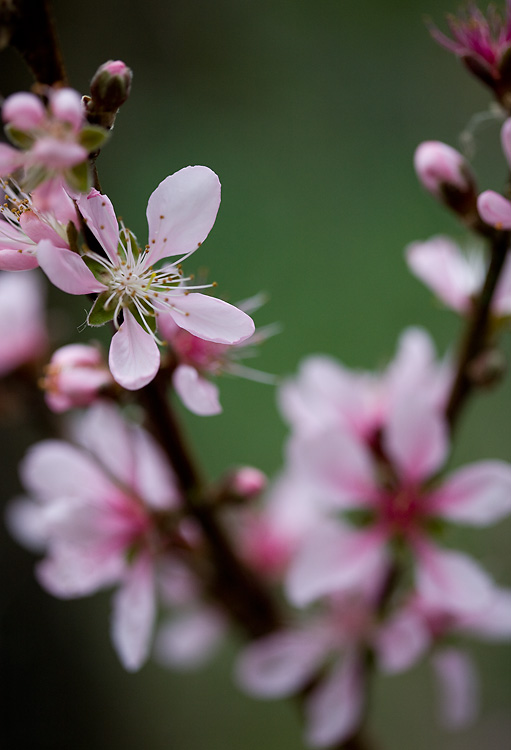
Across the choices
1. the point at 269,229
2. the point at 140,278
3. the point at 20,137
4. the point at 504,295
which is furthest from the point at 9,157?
the point at 269,229

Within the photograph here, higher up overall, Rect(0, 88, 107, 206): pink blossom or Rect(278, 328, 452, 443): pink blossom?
Rect(0, 88, 107, 206): pink blossom

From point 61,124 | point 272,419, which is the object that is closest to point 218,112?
point 272,419

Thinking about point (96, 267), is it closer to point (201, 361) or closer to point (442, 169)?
point (201, 361)

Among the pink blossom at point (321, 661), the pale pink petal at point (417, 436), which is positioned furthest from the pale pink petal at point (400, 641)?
the pale pink petal at point (417, 436)

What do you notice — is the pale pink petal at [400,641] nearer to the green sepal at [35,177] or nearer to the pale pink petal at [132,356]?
the pale pink petal at [132,356]

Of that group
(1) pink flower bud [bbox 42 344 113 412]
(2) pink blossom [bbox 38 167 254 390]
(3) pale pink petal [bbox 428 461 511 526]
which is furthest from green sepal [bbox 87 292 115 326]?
(3) pale pink petal [bbox 428 461 511 526]

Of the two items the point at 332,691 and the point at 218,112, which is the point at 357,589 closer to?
the point at 332,691

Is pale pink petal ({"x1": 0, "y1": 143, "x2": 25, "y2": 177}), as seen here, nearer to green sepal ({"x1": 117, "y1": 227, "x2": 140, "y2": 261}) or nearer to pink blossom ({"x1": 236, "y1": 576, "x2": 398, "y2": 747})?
green sepal ({"x1": 117, "y1": 227, "x2": 140, "y2": 261})
